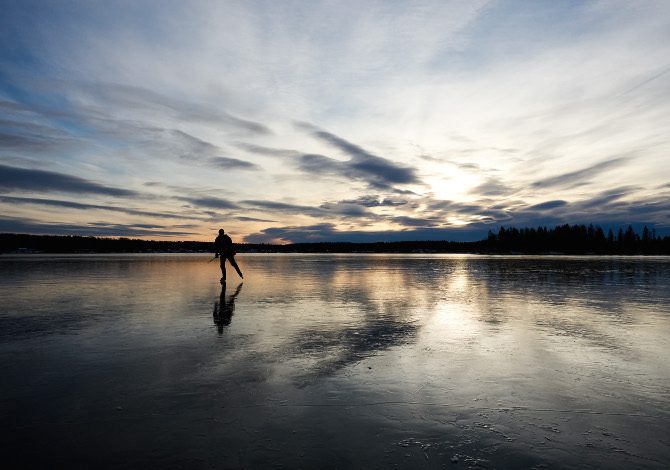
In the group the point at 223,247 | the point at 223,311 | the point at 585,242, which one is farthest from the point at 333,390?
the point at 585,242

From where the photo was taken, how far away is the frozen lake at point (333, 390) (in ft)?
11.0

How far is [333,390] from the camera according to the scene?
4797 millimetres

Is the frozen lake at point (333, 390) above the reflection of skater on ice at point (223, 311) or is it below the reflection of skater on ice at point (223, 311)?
below

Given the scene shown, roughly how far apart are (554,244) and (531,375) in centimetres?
18308

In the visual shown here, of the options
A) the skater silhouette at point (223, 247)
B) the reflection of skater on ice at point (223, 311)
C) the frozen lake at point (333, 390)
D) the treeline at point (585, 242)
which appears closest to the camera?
the frozen lake at point (333, 390)

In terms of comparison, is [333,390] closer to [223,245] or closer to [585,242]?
[223,245]

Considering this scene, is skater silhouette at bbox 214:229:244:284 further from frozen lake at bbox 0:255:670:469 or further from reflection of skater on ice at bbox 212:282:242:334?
frozen lake at bbox 0:255:670:469

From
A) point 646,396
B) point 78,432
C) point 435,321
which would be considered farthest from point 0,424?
point 435,321

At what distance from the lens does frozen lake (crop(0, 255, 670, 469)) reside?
335cm

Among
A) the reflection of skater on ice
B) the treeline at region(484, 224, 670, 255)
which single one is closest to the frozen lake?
the reflection of skater on ice

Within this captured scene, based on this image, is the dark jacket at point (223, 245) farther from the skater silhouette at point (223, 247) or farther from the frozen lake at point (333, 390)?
the frozen lake at point (333, 390)

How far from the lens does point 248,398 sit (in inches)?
177

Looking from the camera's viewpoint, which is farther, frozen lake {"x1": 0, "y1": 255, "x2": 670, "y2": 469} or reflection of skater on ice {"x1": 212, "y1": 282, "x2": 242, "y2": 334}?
reflection of skater on ice {"x1": 212, "y1": 282, "x2": 242, "y2": 334}

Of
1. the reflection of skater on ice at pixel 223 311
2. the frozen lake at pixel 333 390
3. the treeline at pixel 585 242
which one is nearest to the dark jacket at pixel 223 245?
the reflection of skater on ice at pixel 223 311
